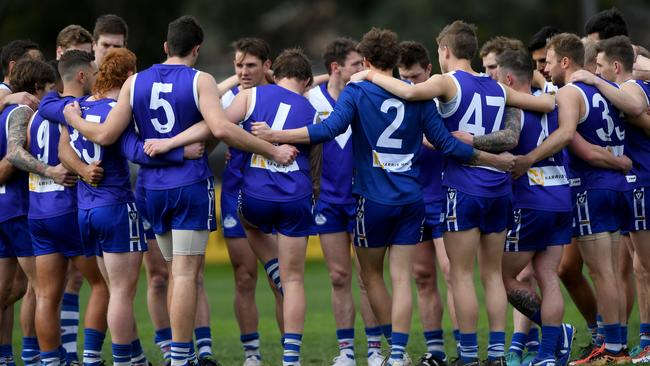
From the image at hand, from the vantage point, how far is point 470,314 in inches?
372

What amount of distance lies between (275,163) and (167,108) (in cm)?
104

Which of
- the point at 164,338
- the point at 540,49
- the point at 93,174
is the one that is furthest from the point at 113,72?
the point at 540,49

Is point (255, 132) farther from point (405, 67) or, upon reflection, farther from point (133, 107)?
point (405, 67)

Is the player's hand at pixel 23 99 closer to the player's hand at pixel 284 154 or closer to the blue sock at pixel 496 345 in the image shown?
the player's hand at pixel 284 154

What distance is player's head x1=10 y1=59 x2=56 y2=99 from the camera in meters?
10.4

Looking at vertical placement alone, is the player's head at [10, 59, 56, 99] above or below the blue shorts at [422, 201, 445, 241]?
above

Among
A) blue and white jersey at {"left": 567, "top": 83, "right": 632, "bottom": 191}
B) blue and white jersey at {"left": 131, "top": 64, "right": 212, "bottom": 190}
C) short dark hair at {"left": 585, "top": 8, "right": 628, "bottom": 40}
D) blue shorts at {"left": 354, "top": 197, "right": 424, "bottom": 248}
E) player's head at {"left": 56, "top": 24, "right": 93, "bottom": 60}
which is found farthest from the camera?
short dark hair at {"left": 585, "top": 8, "right": 628, "bottom": 40}

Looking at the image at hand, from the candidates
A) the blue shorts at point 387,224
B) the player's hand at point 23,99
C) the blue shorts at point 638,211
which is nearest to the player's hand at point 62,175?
the player's hand at point 23,99

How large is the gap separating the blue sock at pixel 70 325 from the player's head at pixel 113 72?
2.43m

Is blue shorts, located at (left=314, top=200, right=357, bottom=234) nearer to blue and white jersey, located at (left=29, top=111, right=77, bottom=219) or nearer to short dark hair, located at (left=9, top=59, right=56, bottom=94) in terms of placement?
blue and white jersey, located at (left=29, top=111, right=77, bottom=219)

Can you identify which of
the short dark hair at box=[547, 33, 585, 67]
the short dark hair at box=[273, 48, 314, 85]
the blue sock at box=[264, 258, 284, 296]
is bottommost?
the blue sock at box=[264, 258, 284, 296]

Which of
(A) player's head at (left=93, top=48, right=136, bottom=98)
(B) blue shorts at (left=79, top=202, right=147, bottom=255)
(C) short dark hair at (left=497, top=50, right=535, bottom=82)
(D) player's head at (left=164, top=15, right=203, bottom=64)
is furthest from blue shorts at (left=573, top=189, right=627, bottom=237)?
(A) player's head at (left=93, top=48, right=136, bottom=98)

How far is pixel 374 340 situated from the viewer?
10.6 metres

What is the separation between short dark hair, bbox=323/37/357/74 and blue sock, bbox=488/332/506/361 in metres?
3.03
